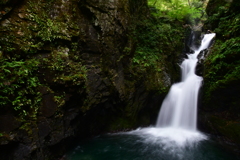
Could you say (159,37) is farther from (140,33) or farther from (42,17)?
(42,17)

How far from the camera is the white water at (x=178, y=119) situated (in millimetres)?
7016

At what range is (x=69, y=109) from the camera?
→ 535cm

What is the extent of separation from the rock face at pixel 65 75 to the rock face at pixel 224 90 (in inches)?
107

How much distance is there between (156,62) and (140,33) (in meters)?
2.26

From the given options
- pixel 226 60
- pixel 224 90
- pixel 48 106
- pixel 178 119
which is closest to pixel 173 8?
pixel 226 60

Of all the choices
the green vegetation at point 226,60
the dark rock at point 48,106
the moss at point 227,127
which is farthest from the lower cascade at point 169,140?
the dark rock at point 48,106

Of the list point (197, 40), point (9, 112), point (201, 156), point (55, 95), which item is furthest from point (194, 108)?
point (197, 40)

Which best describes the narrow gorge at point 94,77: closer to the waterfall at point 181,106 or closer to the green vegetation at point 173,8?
the waterfall at point 181,106

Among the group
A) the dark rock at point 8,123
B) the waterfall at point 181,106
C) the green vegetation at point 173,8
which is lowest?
the dark rock at point 8,123

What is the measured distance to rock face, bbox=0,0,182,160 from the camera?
393 cm

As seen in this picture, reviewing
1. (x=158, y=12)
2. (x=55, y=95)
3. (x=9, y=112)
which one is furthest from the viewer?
(x=158, y=12)

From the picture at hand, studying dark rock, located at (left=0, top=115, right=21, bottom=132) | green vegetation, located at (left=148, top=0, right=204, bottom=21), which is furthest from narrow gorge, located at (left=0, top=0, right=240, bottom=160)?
green vegetation, located at (left=148, top=0, right=204, bottom=21)

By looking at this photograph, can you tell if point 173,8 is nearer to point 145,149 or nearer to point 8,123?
point 145,149

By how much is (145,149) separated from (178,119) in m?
3.33
